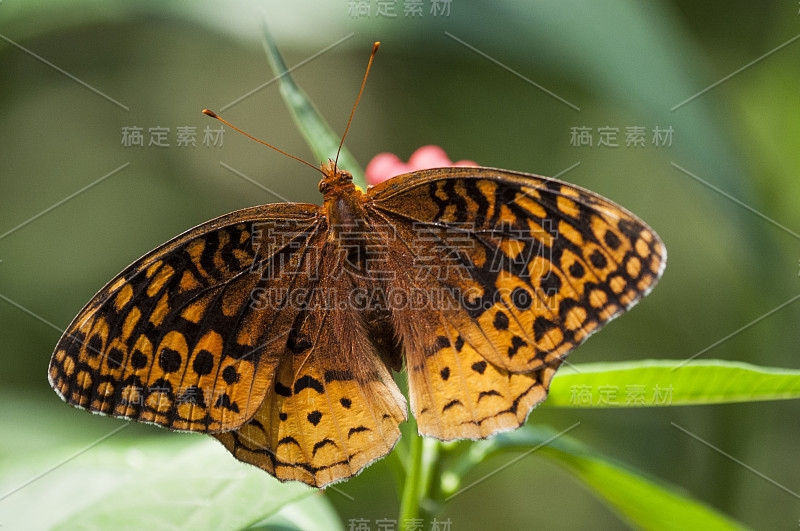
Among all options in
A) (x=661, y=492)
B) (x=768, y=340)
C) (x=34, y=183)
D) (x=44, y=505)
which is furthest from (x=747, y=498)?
(x=34, y=183)

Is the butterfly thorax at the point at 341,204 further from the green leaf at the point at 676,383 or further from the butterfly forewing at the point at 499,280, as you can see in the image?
the green leaf at the point at 676,383

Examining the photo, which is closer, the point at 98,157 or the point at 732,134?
the point at 732,134

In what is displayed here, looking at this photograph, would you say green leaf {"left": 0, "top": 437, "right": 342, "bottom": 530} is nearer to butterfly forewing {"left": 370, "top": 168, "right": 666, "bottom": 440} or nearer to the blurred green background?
the blurred green background

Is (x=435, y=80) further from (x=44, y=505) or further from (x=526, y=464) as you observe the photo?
(x=44, y=505)

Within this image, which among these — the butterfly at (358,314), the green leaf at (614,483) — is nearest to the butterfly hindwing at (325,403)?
the butterfly at (358,314)

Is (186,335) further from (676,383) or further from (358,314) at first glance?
(676,383)
